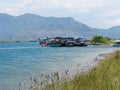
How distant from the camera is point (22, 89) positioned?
2214 centimetres

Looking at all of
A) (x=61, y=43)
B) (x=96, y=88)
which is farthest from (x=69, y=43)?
(x=96, y=88)

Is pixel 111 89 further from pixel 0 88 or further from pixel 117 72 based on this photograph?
pixel 0 88

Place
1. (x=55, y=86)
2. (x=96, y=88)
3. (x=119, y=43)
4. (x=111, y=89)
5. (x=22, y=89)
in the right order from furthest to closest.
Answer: (x=119, y=43), (x=22, y=89), (x=55, y=86), (x=96, y=88), (x=111, y=89)

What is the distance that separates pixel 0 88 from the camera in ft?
85.0

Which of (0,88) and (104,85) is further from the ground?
(104,85)

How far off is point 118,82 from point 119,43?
181 metres

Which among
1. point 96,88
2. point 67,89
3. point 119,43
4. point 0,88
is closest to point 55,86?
point 67,89

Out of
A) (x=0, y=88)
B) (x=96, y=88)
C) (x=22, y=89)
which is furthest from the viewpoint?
(x=0, y=88)

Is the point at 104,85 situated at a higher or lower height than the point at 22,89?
higher

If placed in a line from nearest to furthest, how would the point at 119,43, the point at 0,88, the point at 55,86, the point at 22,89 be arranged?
the point at 55,86
the point at 22,89
the point at 0,88
the point at 119,43

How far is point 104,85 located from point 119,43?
593 feet

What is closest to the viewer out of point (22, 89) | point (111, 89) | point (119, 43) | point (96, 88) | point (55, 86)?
point (111, 89)

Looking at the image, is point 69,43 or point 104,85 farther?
point 69,43

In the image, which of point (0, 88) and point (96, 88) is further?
point (0, 88)
